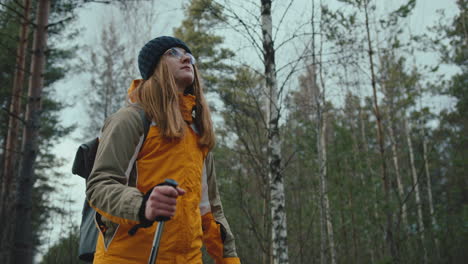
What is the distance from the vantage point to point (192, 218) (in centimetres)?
164

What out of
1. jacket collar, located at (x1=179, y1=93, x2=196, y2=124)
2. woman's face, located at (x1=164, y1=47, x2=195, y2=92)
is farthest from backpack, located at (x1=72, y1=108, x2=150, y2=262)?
woman's face, located at (x1=164, y1=47, x2=195, y2=92)

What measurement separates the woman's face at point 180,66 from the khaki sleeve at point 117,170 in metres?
0.40

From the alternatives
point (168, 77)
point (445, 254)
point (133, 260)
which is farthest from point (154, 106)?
point (445, 254)

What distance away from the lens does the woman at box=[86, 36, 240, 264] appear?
4.48 feet

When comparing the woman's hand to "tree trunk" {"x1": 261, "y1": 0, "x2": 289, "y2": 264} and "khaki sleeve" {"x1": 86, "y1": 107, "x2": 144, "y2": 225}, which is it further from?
"tree trunk" {"x1": 261, "y1": 0, "x2": 289, "y2": 264}

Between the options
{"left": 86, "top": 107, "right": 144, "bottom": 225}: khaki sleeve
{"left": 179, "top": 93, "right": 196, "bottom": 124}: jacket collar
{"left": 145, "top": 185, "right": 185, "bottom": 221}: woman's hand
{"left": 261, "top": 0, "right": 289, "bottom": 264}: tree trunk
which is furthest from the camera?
{"left": 261, "top": 0, "right": 289, "bottom": 264}: tree trunk

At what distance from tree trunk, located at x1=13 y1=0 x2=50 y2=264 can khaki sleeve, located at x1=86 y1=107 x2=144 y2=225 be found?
3111 millimetres

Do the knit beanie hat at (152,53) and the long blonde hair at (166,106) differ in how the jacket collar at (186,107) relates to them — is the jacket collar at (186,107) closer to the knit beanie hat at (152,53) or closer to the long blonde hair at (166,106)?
the long blonde hair at (166,106)

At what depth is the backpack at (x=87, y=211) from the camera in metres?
1.63

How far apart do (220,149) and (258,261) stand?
190 inches

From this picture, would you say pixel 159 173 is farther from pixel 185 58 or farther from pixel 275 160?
pixel 275 160

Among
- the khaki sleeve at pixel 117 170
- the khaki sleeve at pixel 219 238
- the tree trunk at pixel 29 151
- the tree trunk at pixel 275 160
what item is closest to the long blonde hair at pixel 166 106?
the khaki sleeve at pixel 117 170

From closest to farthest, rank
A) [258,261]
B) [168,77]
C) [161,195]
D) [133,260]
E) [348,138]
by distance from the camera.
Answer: [161,195], [133,260], [168,77], [258,261], [348,138]

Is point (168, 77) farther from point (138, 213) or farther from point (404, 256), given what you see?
point (404, 256)
